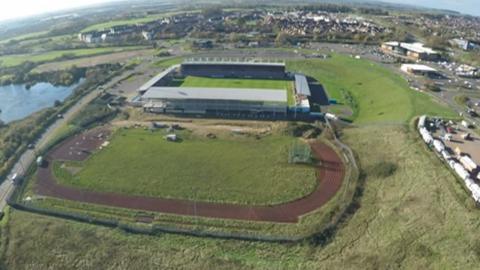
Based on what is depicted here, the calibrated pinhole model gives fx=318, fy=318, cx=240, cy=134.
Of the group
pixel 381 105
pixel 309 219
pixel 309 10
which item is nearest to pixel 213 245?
pixel 309 219

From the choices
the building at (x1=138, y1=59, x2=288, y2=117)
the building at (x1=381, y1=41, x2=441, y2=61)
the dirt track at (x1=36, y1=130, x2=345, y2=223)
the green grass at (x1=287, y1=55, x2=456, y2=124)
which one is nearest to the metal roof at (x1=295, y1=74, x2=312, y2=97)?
the building at (x1=138, y1=59, x2=288, y2=117)

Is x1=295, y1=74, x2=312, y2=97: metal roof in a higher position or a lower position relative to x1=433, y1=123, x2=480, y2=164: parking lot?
higher

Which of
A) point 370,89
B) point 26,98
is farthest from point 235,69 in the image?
point 26,98

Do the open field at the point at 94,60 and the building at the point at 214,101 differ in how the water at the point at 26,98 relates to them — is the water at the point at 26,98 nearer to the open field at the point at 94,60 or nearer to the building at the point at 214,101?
the open field at the point at 94,60

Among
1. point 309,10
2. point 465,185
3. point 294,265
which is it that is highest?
point 309,10

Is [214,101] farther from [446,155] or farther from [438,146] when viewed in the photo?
[446,155]

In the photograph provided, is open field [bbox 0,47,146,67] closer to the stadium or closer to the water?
the water

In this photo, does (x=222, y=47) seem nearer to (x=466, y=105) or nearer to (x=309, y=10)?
(x=466, y=105)
